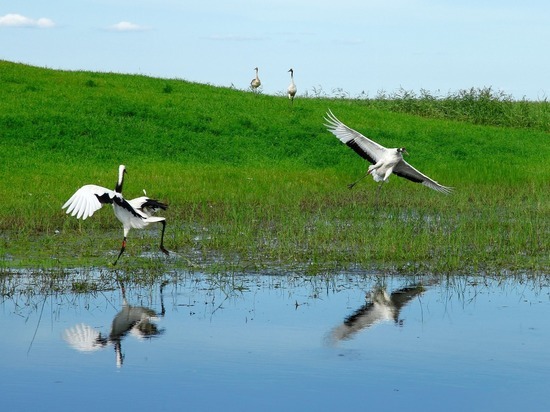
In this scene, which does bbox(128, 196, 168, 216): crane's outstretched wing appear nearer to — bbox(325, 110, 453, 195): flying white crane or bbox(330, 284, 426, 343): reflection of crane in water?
bbox(330, 284, 426, 343): reflection of crane in water

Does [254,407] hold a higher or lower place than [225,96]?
lower

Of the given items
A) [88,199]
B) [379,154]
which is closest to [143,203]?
[88,199]

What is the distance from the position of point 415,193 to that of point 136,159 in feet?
22.9

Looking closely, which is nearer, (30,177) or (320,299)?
(320,299)

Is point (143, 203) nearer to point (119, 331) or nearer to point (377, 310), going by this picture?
point (119, 331)

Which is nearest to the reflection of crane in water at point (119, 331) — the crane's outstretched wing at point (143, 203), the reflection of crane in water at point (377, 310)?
the reflection of crane in water at point (377, 310)

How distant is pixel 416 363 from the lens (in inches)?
296

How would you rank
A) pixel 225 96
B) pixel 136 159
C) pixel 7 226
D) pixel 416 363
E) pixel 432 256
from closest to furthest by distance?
pixel 416 363
pixel 432 256
pixel 7 226
pixel 136 159
pixel 225 96

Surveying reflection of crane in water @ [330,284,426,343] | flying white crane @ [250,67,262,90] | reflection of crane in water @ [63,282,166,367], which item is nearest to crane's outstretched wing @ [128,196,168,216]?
reflection of crane in water @ [63,282,166,367]

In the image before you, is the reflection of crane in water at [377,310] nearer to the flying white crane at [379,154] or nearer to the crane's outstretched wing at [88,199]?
the crane's outstretched wing at [88,199]

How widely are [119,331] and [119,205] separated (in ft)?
9.84

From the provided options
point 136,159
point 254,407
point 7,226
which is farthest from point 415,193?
point 254,407

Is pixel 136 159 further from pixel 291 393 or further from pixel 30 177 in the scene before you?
pixel 291 393

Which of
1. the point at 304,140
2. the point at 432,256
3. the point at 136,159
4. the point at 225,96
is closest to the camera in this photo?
the point at 432,256
